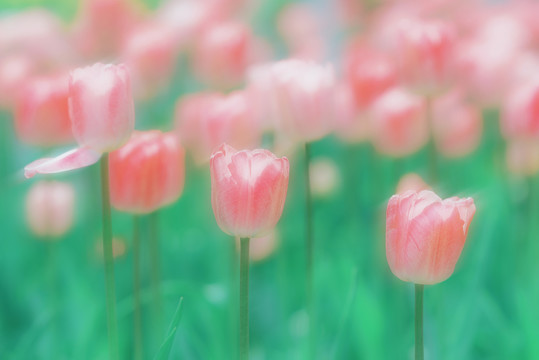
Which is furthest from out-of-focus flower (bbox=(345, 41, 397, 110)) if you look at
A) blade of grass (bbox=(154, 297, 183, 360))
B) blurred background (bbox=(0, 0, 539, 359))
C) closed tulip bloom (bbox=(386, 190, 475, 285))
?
blade of grass (bbox=(154, 297, 183, 360))

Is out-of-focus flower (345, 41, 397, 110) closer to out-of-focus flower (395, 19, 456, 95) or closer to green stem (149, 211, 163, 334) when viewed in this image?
out-of-focus flower (395, 19, 456, 95)

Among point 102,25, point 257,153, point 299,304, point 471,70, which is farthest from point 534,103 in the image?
point 102,25

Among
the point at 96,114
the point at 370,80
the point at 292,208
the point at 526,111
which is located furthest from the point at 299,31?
the point at 96,114

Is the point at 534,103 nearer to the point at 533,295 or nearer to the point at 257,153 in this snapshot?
the point at 533,295

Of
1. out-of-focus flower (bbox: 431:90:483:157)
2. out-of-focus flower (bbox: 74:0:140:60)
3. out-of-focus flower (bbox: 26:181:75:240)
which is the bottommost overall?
out-of-focus flower (bbox: 26:181:75:240)

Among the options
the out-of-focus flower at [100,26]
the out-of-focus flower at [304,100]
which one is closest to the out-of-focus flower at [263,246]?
the out-of-focus flower at [304,100]

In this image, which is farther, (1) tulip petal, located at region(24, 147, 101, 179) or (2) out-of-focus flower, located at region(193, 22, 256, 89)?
(2) out-of-focus flower, located at region(193, 22, 256, 89)

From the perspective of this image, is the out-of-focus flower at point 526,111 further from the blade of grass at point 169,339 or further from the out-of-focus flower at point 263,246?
the blade of grass at point 169,339

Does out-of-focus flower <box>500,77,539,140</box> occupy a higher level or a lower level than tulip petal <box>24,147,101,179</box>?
higher
